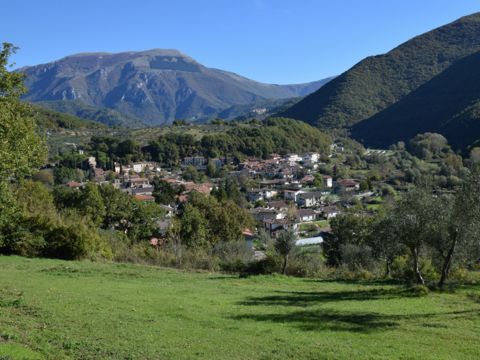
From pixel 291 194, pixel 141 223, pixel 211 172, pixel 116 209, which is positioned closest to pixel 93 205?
pixel 116 209

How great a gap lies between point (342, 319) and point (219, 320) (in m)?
3.74

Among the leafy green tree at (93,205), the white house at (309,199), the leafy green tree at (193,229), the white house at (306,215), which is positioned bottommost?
the white house at (306,215)

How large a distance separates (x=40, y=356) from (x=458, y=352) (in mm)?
9159

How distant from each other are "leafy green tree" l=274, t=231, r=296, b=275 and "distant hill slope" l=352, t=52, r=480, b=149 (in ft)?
381

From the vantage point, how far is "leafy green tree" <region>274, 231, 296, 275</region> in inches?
1059

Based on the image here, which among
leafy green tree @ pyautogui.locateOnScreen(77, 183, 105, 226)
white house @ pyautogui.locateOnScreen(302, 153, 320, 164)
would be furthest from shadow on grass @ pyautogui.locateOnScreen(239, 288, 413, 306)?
white house @ pyautogui.locateOnScreen(302, 153, 320, 164)

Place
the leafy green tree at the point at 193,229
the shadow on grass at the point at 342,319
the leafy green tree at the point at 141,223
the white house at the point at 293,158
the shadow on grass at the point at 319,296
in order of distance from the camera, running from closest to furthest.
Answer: the shadow on grass at the point at 342,319, the shadow on grass at the point at 319,296, the leafy green tree at the point at 193,229, the leafy green tree at the point at 141,223, the white house at the point at 293,158

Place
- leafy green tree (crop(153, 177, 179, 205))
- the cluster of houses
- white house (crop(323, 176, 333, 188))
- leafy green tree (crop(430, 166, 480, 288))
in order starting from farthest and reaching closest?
white house (crop(323, 176, 333, 188)) → leafy green tree (crop(153, 177, 179, 205)) → the cluster of houses → leafy green tree (crop(430, 166, 480, 288))

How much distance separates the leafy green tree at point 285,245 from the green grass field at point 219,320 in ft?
17.1

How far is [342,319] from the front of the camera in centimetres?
1457

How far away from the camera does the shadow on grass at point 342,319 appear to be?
13.6 meters

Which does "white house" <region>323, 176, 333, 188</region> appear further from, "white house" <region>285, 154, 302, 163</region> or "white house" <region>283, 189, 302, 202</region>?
"white house" <region>285, 154, 302, 163</region>

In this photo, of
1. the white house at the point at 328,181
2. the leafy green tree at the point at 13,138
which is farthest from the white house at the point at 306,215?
the leafy green tree at the point at 13,138

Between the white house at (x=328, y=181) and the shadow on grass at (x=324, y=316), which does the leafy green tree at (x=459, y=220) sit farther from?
the white house at (x=328, y=181)
